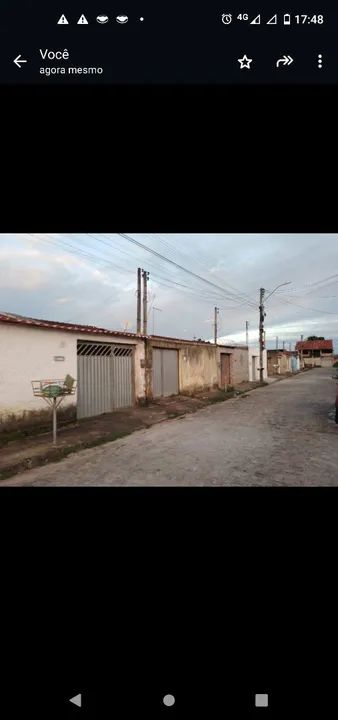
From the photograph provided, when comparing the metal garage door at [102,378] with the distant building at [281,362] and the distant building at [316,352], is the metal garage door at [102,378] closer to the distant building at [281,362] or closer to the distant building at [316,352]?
the distant building at [281,362]

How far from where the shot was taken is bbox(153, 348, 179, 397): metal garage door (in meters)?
11.3

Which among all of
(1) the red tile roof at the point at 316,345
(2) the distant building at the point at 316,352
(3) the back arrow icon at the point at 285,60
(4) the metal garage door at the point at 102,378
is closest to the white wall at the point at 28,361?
(4) the metal garage door at the point at 102,378

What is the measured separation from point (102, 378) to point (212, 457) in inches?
200

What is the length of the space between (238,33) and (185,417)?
7967mm

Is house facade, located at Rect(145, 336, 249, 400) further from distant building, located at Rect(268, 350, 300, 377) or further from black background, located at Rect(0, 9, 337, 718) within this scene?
distant building, located at Rect(268, 350, 300, 377)

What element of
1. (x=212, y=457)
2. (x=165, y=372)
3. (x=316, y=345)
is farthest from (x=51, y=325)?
(x=316, y=345)

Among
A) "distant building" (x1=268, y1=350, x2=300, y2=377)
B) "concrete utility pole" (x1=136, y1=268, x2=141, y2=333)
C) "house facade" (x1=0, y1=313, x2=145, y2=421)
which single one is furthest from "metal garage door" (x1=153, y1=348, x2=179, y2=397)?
"distant building" (x1=268, y1=350, x2=300, y2=377)

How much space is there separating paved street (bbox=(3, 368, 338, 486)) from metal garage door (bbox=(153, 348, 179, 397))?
4074mm

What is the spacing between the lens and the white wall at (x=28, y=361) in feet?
19.5
